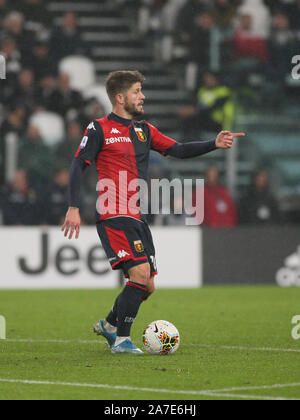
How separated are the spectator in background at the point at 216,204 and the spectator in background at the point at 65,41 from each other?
4131 millimetres

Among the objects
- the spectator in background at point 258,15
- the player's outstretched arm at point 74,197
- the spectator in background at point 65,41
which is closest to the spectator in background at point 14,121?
the spectator in background at point 65,41

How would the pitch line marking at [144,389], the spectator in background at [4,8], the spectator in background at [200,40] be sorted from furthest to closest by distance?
the spectator in background at [4,8]
the spectator in background at [200,40]
the pitch line marking at [144,389]

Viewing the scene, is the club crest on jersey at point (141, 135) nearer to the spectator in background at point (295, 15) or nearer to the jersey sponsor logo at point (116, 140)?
the jersey sponsor logo at point (116, 140)

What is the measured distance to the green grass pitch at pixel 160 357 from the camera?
19.4 feet

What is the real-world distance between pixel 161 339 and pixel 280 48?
12.1 meters

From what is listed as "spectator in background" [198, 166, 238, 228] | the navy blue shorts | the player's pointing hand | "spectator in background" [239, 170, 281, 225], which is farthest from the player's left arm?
"spectator in background" [239, 170, 281, 225]

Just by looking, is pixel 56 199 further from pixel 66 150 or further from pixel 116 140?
pixel 116 140

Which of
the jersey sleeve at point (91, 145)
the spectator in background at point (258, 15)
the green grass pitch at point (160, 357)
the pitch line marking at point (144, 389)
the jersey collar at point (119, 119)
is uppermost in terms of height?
the spectator in background at point (258, 15)

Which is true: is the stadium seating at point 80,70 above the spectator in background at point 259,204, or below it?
above

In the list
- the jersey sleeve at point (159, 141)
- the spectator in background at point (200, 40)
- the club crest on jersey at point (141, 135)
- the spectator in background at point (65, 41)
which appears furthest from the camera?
the spectator in background at point (200, 40)

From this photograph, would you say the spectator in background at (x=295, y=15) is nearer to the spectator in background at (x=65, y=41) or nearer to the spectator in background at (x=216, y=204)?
the spectator in background at (x=65, y=41)

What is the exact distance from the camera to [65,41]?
741 inches

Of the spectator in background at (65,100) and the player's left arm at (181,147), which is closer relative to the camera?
the player's left arm at (181,147)
